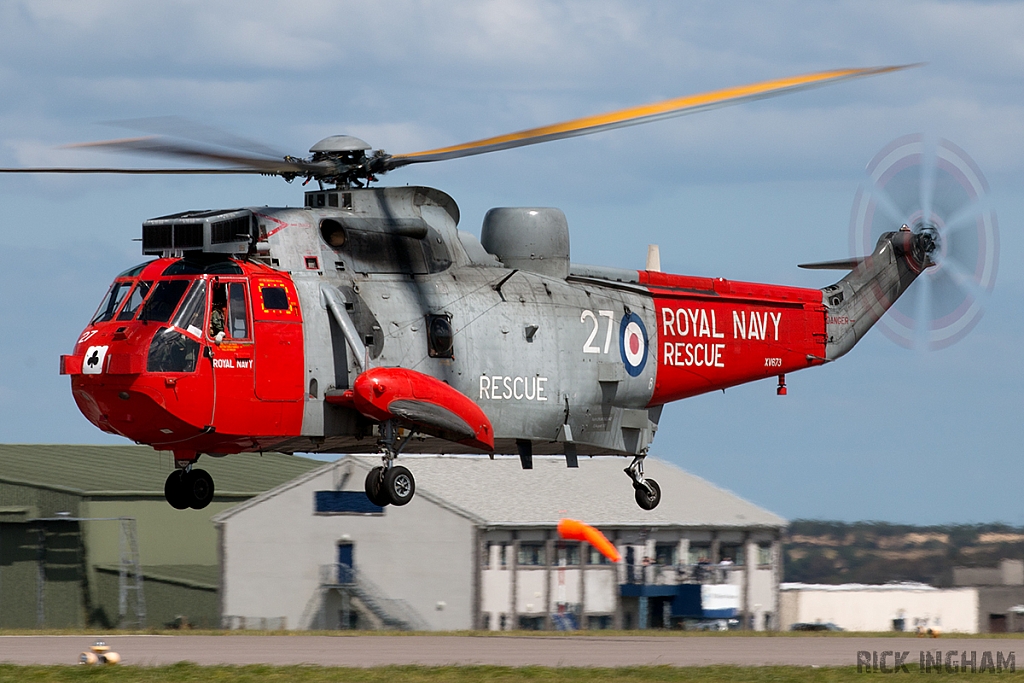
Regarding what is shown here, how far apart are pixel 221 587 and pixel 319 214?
26675mm

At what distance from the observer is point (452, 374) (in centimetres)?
2345

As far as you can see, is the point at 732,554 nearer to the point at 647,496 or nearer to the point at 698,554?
the point at 698,554

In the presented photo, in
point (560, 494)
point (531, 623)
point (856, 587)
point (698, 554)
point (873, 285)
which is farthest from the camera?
point (856, 587)

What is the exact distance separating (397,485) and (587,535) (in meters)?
24.1

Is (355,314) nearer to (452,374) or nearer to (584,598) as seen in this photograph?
(452,374)

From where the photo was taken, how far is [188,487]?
23.3m

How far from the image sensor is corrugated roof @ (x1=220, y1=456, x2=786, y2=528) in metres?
47.3

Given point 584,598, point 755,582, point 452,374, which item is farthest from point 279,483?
point 452,374

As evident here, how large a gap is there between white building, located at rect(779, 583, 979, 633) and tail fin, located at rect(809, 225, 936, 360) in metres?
20.2

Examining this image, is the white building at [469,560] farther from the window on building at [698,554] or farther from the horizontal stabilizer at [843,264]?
the horizontal stabilizer at [843,264]

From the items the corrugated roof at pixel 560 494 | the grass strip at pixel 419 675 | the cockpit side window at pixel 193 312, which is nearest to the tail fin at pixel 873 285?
the grass strip at pixel 419 675

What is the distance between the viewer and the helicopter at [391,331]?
68.4 feet

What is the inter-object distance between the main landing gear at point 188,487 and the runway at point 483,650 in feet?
7.99

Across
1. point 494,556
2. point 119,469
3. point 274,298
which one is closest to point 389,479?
point 274,298
